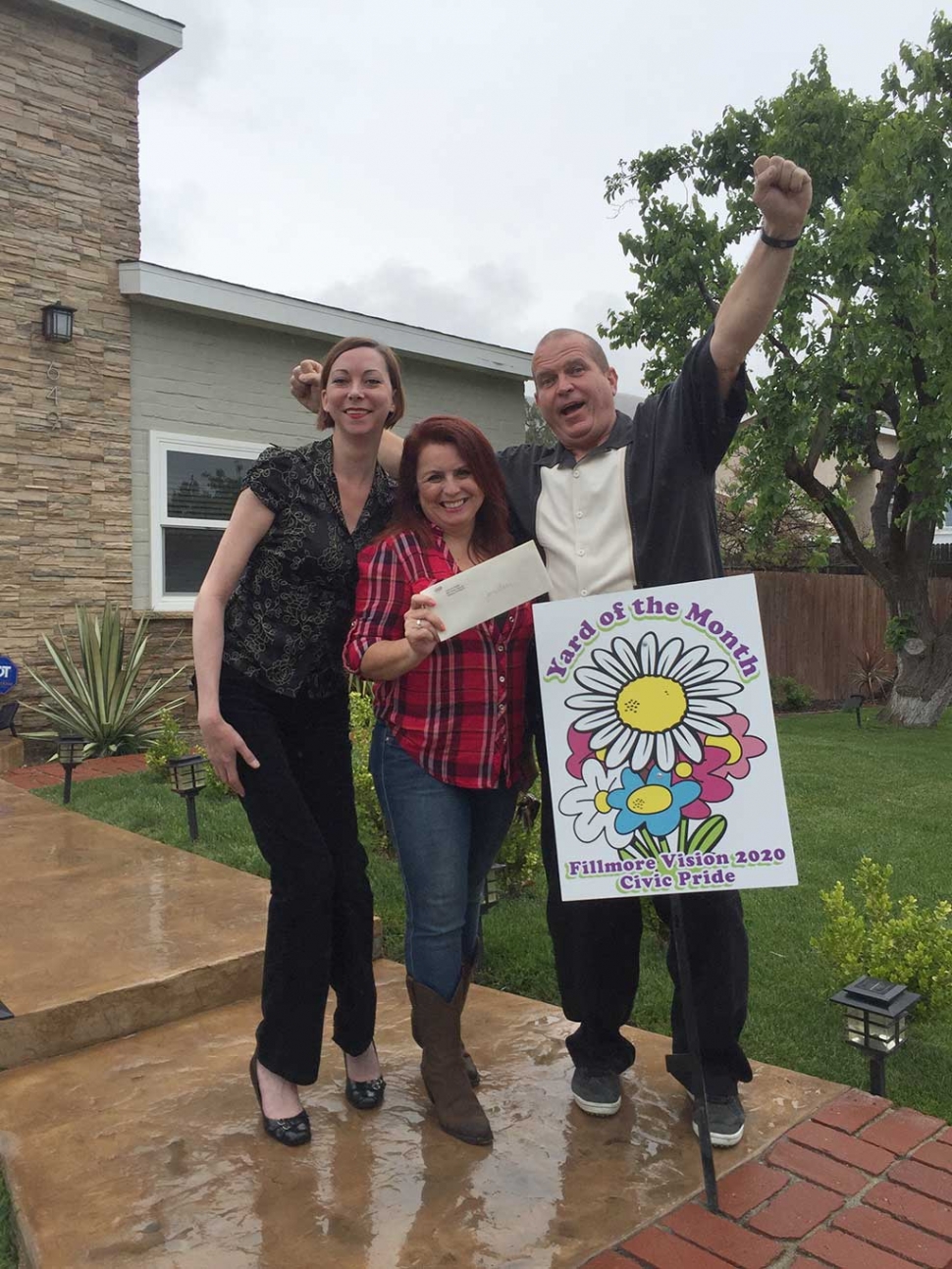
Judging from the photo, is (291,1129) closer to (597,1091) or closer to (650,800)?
(597,1091)

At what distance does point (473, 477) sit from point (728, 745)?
86cm

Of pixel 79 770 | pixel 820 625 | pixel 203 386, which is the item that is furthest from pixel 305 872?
pixel 820 625

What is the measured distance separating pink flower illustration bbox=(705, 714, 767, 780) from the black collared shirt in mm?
370

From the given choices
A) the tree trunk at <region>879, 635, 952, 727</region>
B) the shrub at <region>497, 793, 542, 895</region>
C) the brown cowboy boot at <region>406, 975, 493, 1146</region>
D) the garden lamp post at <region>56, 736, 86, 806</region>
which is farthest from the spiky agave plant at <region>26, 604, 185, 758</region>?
the tree trunk at <region>879, 635, 952, 727</region>

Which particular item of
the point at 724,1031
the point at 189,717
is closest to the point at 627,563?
the point at 724,1031

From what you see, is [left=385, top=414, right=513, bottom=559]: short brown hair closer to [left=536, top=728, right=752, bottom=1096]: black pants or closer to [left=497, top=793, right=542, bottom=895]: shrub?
[left=536, top=728, right=752, bottom=1096]: black pants

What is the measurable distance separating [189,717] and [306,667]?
274 inches

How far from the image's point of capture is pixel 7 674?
26.2ft

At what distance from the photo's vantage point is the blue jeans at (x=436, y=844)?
2.37 metres

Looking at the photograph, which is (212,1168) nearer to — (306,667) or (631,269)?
(306,667)

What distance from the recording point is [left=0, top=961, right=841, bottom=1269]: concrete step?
2.05 metres

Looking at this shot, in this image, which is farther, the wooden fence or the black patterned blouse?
the wooden fence

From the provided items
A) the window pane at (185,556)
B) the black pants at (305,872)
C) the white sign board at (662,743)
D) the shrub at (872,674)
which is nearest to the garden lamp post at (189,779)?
the black pants at (305,872)

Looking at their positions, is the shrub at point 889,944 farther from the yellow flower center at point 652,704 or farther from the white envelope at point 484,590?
the white envelope at point 484,590
